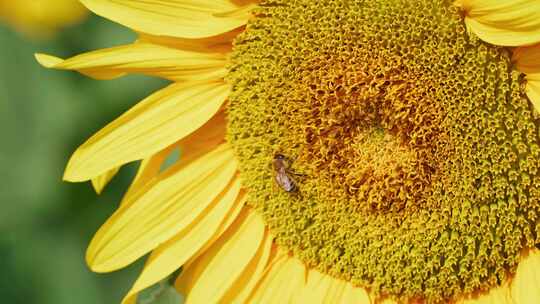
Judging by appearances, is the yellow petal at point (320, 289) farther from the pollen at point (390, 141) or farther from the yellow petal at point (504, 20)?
the yellow petal at point (504, 20)

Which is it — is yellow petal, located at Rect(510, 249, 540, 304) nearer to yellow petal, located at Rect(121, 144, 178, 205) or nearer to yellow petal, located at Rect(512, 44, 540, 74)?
yellow petal, located at Rect(512, 44, 540, 74)

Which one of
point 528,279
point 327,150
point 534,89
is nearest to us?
point 534,89

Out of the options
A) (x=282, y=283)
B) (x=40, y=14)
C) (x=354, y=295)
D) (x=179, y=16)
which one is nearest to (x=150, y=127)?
(x=179, y=16)

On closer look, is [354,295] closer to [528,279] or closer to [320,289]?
[320,289]

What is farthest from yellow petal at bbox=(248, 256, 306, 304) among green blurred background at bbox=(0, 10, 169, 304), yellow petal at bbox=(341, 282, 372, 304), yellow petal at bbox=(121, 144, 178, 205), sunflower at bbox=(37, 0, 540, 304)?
green blurred background at bbox=(0, 10, 169, 304)

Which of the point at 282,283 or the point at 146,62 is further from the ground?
the point at 146,62

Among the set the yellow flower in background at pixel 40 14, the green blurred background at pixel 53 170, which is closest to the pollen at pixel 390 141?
the green blurred background at pixel 53 170

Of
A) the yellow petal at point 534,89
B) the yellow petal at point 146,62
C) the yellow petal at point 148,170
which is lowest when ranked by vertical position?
the yellow petal at point 148,170

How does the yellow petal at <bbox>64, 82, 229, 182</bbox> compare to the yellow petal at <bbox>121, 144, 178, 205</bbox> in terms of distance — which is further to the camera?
the yellow petal at <bbox>121, 144, 178, 205</bbox>
